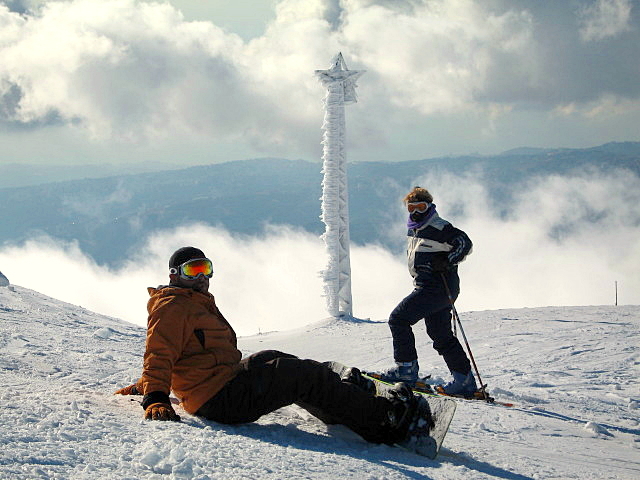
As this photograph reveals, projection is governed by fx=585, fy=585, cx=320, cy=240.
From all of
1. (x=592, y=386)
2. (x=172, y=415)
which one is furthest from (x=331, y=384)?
(x=592, y=386)

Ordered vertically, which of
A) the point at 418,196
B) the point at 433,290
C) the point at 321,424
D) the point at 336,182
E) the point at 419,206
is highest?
the point at 336,182

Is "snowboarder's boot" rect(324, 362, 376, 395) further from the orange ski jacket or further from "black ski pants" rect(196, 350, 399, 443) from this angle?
the orange ski jacket

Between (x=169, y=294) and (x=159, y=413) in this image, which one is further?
(x=169, y=294)

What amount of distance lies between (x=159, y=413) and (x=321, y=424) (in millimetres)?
1050

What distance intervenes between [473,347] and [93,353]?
5.33m

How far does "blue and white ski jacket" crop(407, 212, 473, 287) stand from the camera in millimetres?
5605

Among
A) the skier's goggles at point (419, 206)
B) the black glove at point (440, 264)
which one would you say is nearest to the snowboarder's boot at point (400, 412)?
the black glove at point (440, 264)

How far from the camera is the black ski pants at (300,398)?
3.45 metres

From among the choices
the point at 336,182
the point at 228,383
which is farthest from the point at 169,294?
the point at 336,182

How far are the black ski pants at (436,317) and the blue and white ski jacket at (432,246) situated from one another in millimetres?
140

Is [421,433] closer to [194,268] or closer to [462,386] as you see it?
[194,268]

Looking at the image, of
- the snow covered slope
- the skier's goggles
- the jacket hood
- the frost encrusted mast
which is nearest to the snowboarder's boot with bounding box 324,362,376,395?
the snow covered slope

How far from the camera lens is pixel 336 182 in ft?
54.9

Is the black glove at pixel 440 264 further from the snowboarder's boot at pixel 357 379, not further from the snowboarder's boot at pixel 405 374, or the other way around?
the snowboarder's boot at pixel 357 379
